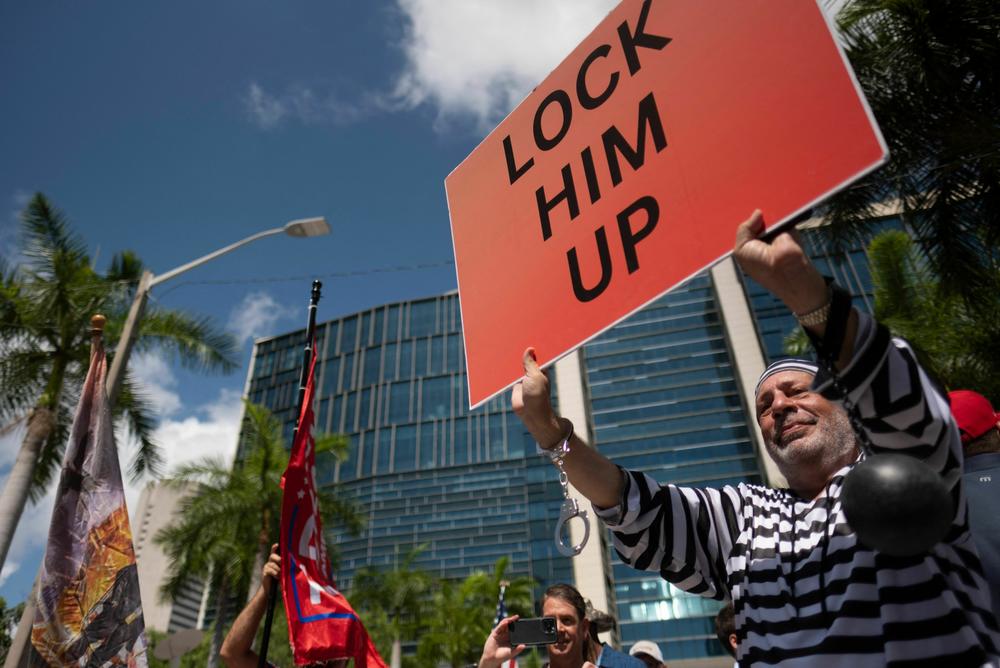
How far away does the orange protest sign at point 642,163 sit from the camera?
49.4 inches

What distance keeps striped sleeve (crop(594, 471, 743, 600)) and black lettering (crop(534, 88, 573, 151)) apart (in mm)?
964

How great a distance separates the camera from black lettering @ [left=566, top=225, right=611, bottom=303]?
61.6 inches

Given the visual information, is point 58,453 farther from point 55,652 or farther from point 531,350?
point 531,350

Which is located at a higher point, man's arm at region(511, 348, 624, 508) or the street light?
the street light

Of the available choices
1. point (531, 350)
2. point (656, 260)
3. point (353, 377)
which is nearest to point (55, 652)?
point (531, 350)

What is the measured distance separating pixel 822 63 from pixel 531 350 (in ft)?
2.88

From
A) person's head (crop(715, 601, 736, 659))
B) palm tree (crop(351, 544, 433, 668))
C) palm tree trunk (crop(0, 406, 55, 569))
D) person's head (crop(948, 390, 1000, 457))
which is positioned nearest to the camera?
person's head (crop(948, 390, 1000, 457))

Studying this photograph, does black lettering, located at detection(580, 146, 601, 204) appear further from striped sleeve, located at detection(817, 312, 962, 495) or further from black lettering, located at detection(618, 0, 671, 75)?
striped sleeve, located at detection(817, 312, 962, 495)

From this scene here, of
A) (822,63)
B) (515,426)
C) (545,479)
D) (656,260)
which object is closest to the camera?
(822,63)

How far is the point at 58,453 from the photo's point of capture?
1131 centimetres

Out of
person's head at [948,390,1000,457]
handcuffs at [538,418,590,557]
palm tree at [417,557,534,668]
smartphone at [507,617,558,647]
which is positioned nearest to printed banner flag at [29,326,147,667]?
smartphone at [507,617,558,647]

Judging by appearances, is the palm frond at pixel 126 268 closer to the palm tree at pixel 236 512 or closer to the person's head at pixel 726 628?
the palm tree at pixel 236 512

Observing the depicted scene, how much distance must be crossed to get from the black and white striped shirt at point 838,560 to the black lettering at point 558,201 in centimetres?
68

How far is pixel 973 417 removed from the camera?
184 cm
